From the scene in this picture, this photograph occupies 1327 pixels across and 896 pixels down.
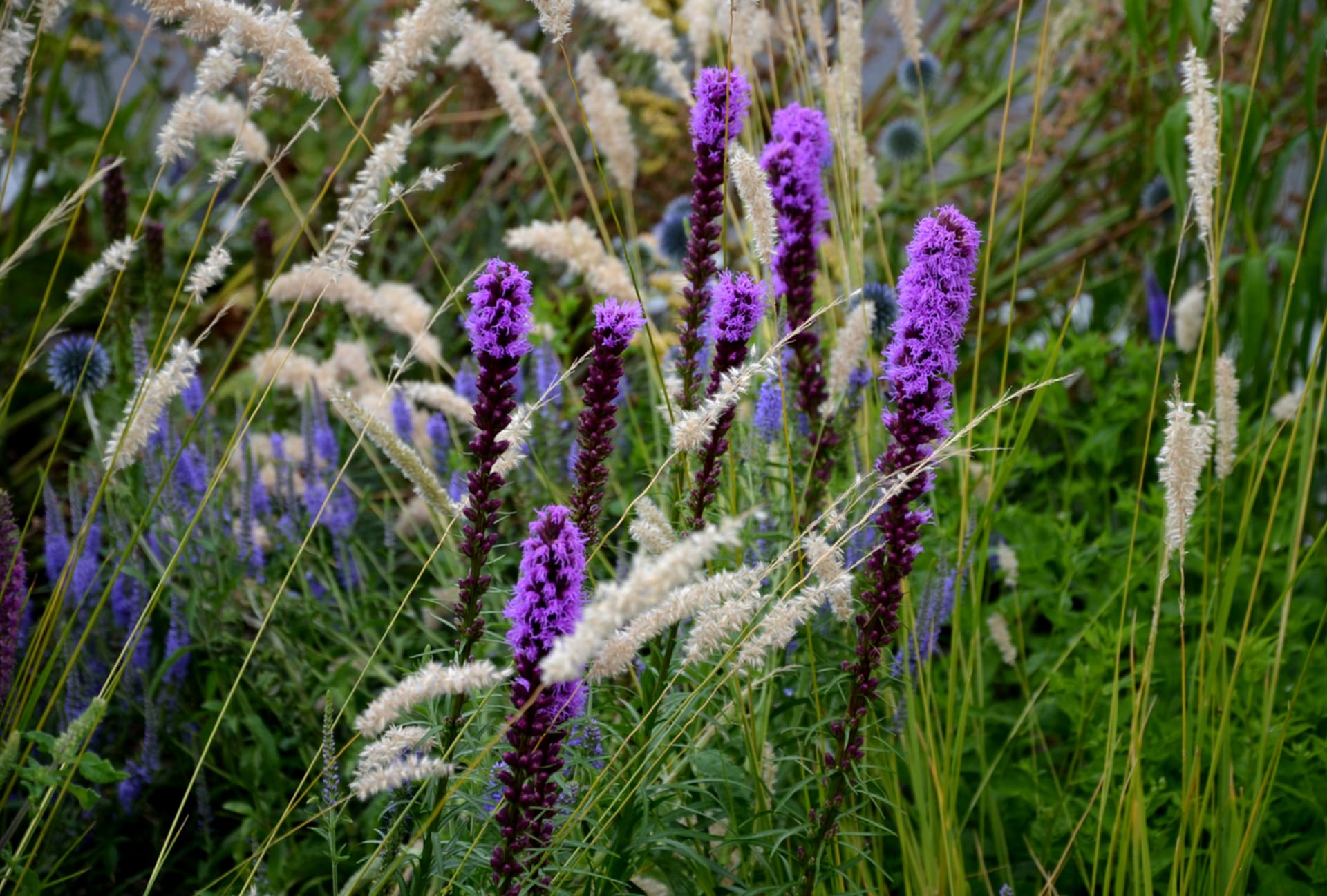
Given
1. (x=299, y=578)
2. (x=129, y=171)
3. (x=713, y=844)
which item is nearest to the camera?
(x=713, y=844)

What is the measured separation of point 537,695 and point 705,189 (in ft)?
3.35

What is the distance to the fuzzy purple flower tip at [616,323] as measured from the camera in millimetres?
1611

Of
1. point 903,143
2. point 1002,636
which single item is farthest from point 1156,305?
→ point 1002,636

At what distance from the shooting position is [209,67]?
Result: 6.15 ft

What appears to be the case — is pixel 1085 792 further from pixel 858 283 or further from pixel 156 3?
pixel 156 3

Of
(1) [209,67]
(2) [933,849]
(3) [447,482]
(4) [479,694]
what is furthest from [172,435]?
(2) [933,849]

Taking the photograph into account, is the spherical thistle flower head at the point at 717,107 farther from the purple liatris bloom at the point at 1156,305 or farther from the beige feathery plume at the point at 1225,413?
the purple liatris bloom at the point at 1156,305

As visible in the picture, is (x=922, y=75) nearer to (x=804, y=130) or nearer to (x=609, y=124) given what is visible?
(x=609, y=124)

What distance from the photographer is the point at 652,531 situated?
1542mm

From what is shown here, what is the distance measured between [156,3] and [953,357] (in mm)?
1248

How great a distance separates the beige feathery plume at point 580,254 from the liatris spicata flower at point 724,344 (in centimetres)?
92

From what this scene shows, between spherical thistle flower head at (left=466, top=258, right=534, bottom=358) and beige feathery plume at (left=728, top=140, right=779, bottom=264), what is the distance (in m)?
0.35

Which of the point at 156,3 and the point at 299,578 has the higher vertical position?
the point at 156,3

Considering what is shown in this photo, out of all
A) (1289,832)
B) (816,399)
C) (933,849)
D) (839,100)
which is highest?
(839,100)
